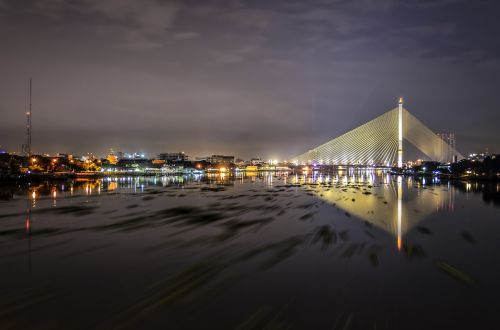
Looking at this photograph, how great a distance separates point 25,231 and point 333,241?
587 inches

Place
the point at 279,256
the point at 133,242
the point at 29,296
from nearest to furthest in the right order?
the point at 29,296 < the point at 279,256 < the point at 133,242

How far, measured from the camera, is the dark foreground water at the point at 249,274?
720 centimetres

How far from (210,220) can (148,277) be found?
398 inches

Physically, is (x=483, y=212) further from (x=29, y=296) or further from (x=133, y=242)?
(x=29, y=296)

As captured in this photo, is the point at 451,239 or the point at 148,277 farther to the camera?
the point at 451,239

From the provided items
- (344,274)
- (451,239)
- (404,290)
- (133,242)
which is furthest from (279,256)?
(451,239)

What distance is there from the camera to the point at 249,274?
10008 millimetres

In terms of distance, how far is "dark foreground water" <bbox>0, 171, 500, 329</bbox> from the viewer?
720 cm

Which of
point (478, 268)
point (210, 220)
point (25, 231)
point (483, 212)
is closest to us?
point (478, 268)

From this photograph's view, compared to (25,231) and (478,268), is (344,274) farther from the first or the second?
(25,231)

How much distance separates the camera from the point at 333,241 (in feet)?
47.9

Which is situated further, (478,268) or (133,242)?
(133,242)

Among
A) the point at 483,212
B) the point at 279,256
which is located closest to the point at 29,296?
the point at 279,256

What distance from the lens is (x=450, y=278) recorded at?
9.88 metres
